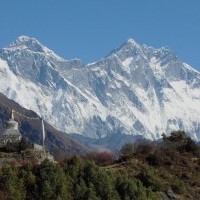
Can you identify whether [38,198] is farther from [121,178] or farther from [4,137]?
[4,137]

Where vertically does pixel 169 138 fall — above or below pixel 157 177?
above

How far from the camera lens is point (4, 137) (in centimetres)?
13662

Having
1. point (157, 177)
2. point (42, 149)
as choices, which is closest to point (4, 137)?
point (42, 149)

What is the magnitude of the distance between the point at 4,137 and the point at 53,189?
125 ft

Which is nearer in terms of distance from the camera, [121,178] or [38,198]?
[38,198]

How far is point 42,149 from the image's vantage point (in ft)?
Result: 417

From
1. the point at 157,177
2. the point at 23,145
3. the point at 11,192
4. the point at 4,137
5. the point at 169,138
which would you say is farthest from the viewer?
the point at 169,138

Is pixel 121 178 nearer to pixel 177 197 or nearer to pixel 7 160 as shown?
pixel 177 197

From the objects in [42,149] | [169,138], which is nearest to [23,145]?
[42,149]

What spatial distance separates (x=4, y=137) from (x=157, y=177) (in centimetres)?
3304

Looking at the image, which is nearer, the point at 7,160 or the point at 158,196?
the point at 158,196

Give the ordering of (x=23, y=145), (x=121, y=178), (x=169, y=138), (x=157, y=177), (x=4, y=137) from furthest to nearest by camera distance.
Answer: (x=169, y=138) → (x=4, y=137) → (x=23, y=145) → (x=157, y=177) → (x=121, y=178)

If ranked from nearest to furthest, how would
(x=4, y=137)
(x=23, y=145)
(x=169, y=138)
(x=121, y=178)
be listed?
(x=121, y=178) → (x=23, y=145) → (x=4, y=137) → (x=169, y=138)

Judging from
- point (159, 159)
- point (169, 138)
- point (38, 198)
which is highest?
point (169, 138)
